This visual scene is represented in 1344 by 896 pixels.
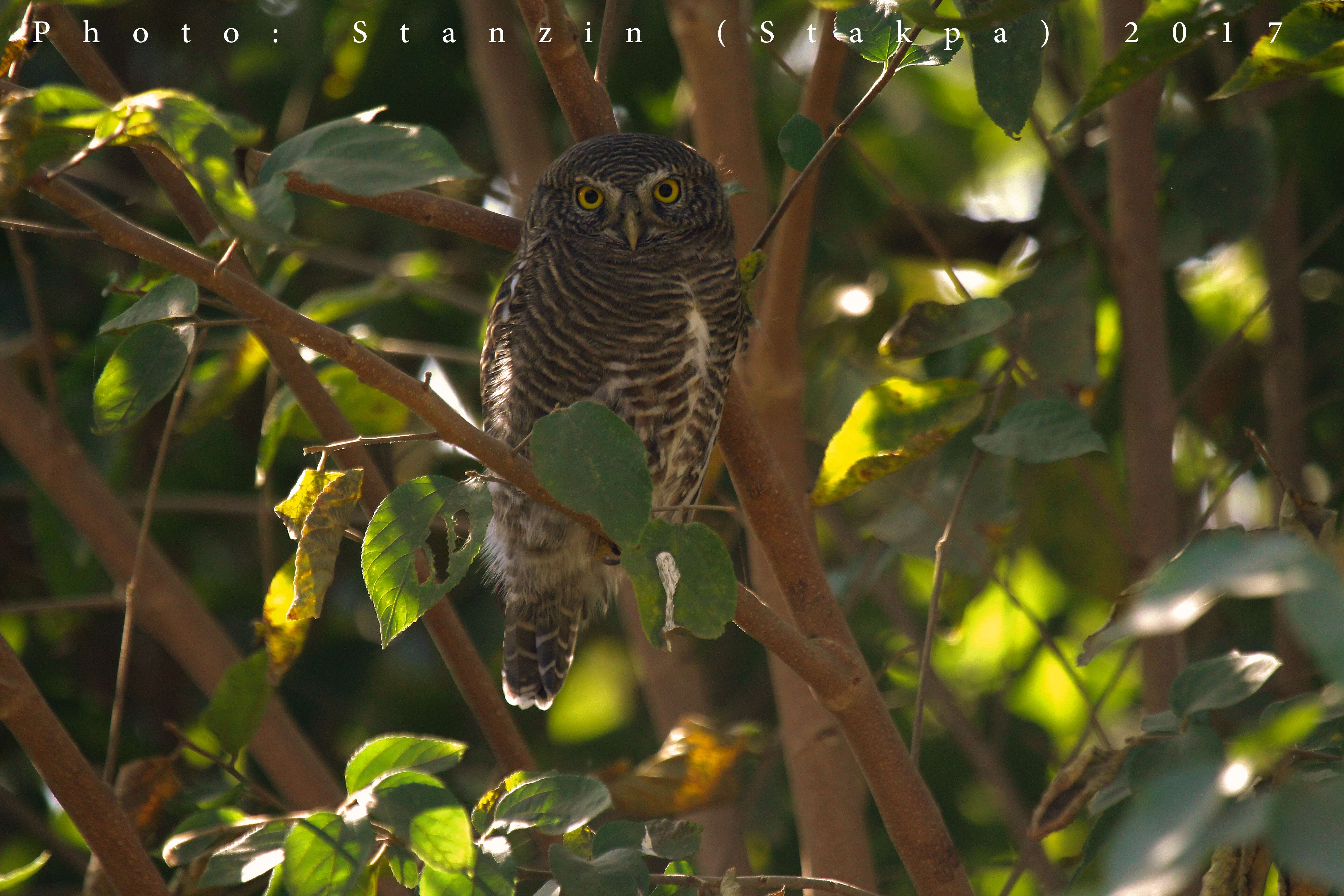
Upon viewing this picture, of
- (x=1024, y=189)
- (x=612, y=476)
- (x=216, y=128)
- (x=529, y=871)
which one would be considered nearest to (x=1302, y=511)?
(x=612, y=476)

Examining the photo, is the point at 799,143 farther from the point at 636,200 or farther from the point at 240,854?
the point at 240,854

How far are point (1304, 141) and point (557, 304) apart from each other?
Result: 165 centimetres

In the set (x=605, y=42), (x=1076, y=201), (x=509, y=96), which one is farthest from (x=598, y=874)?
(x=509, y=96)

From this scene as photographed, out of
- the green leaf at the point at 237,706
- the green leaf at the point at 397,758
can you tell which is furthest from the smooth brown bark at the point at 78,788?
the green leaf at the point at 397,758

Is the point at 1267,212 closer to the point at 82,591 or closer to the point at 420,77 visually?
the point at 420,77

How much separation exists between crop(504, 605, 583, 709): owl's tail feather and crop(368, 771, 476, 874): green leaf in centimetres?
140

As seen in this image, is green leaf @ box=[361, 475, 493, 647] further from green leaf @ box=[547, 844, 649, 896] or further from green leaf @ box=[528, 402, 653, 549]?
green leaf @ box=[547, 844, 649, 896]

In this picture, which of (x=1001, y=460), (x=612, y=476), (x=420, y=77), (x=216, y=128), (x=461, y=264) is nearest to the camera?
(x=216, y=128)

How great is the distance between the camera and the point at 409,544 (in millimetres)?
1185

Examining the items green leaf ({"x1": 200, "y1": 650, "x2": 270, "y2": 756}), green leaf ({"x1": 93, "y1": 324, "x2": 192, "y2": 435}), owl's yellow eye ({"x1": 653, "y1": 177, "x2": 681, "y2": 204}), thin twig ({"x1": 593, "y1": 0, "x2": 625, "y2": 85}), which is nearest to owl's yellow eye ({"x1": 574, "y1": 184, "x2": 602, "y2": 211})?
owl's yellow eye ({"x1": 653, "y1": 177, "x2": 681, "y2": 204})

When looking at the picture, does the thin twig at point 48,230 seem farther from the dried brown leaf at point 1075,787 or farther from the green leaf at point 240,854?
the dried brown leaf at point 1075,787

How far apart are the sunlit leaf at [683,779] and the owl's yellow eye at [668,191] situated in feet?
3.54

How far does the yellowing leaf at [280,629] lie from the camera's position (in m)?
1.73

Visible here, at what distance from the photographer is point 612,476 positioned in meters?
1.07
